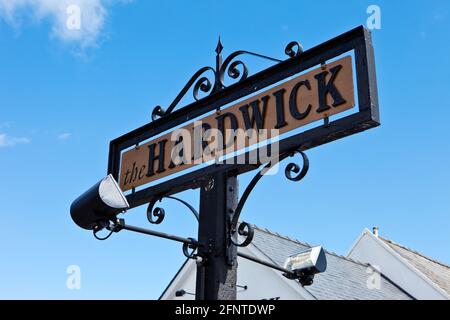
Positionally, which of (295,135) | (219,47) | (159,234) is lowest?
(159,234)

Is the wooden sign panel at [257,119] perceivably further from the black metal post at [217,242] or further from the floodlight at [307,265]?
the floodlight at [307,265]

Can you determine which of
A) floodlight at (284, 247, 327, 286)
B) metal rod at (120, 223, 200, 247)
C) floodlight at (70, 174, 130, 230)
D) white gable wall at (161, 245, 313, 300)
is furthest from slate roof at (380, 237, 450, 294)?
floodlight at (70, 174, 130, 230)

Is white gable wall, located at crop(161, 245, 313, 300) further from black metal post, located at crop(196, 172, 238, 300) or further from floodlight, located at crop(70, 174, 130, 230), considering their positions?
floodlight, located at crop(70, 174, 130, 230)

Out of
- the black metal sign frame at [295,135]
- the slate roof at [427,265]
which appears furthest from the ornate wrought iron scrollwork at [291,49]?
the slate roof at [427,265]

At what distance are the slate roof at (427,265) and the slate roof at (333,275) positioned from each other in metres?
1.21

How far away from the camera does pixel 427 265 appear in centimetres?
1870

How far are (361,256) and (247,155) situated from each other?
16.7 metres

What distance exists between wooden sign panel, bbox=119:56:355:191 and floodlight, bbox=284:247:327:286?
0.84 meters

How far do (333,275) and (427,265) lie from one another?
20.9 ft

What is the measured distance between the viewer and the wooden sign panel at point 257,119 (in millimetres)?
2877

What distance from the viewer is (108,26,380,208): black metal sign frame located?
9.04ft

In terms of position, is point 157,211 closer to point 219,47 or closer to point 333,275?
point 219,47

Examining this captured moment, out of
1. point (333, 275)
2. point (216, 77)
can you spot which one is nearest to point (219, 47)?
point (216, 77)
